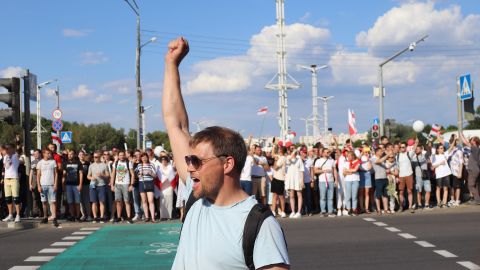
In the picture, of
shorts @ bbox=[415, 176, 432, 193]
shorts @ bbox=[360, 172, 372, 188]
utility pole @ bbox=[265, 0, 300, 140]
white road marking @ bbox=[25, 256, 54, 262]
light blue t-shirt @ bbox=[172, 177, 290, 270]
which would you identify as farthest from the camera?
utility pole @ bbox=[265, 0, 300, 140]

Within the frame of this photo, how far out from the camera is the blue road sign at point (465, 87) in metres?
22.0

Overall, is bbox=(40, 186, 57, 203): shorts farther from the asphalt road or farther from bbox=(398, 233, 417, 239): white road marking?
bbox=(398, 233, 417, 239): white road marking

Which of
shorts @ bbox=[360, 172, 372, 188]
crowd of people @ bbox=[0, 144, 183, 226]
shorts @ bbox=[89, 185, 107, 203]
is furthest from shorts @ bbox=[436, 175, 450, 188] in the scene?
shorts @ bbox=[89, 185, 107, 203]

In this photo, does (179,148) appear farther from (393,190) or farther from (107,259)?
(393,190)

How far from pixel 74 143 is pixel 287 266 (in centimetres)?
10898

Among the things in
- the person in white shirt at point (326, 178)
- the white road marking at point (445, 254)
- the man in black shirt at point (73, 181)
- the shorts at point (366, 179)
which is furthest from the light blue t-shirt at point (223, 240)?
the shorts at point (366, 179)

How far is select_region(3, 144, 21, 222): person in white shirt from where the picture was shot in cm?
1855

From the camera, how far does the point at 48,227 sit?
1845 cm

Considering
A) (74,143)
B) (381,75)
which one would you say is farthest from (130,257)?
(74,143)

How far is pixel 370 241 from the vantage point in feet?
45.3

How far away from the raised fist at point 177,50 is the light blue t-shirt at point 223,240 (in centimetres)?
108

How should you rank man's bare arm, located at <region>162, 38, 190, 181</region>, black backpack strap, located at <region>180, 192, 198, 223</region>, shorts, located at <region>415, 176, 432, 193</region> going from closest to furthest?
black backpack strap, located at <region>180, 192, 198, 223</region> → man's bare arm, located at <region>162, 38, 190, 181</region> → shorts, located at <region>415, 176, 432, 193</region>

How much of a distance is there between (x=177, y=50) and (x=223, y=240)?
4.45 ft

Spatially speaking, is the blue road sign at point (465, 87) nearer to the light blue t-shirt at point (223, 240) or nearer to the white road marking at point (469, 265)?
the white road marking at point (469, 265)
